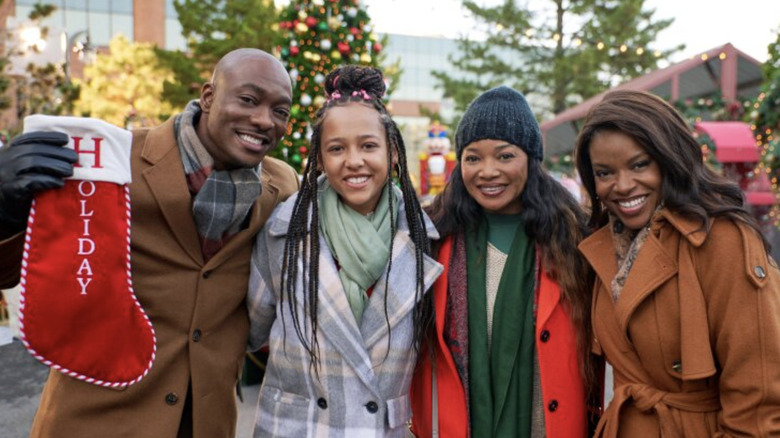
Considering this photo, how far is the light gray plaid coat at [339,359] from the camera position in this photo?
7.83ft

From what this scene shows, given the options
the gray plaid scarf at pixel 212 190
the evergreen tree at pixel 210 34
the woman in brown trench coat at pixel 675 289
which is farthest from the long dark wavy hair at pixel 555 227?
the evergreen tree at pixel 210 34

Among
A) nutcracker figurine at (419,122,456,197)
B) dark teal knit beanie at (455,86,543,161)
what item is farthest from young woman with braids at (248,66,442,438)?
nutcracker figurine at (419,122,456,197)

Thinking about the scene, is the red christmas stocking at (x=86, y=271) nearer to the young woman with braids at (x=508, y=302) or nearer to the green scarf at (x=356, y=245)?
the green scarf at (x=356, y=245)

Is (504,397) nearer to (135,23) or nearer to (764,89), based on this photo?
(764,89)

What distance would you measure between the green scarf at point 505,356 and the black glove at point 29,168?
165cm

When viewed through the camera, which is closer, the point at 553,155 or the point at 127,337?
the point at 127,337

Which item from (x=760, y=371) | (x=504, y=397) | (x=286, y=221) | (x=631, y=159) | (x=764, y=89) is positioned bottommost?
(x=504, y=397)

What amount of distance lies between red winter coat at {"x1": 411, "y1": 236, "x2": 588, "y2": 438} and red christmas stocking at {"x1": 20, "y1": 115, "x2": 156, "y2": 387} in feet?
3.85

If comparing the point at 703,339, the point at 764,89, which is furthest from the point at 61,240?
the point at 764,89

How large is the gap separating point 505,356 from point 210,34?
869 inches

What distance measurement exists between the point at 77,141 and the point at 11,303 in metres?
4.30

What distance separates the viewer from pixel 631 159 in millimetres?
2289

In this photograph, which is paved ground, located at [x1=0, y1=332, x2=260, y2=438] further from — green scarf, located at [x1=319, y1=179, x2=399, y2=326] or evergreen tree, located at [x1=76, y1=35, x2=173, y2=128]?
evergreen tree, located at [x1=76, y1=35, x2=173, y2=128]

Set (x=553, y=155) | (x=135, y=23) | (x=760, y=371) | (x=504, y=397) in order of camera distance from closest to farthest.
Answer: (x=760, y=371)
(x=504, y=397)
(x=553, y=155)
(x=135, y=23)
